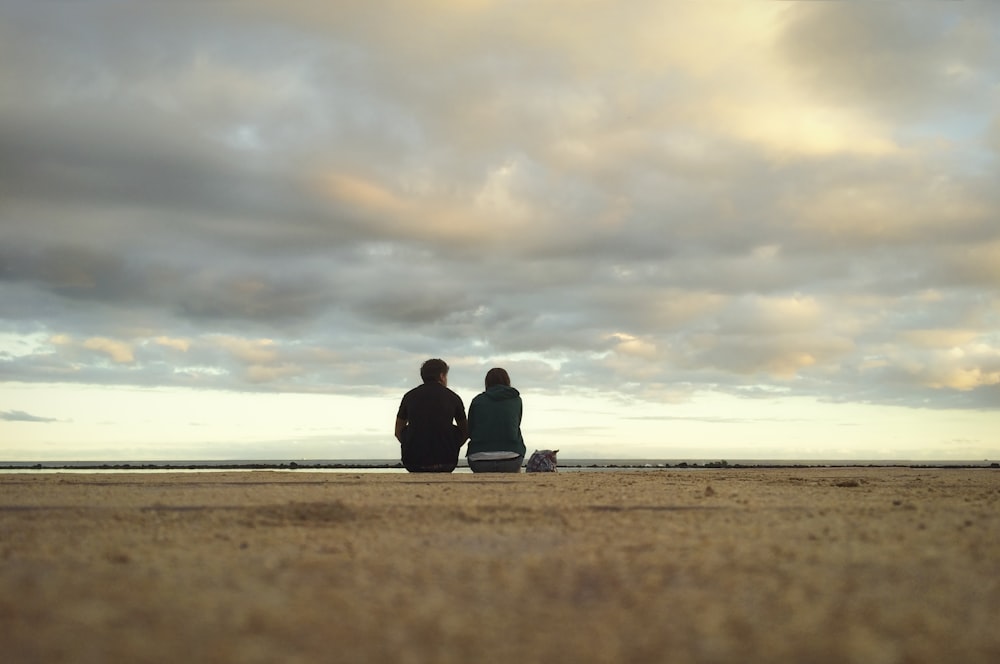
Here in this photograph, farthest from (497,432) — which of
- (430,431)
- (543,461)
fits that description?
(543,461)

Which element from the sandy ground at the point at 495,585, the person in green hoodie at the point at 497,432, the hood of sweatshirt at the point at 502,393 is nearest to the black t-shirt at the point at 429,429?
the person in green hoodie at the point at 497,432

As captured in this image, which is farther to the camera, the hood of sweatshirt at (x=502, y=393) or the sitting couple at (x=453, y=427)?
the hood of sweatshirt at (x=502, y=393)

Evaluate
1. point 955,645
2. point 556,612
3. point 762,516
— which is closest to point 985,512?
point 762,516

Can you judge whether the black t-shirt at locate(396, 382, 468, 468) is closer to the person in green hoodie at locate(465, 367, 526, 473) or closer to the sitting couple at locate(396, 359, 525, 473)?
the sitting couple at locate(396, 359, 525, 473)

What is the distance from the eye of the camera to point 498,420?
14102mm

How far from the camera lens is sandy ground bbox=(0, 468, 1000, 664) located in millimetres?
2691

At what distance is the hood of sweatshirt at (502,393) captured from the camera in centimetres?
1412

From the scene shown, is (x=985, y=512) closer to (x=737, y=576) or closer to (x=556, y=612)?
(x=737, y=576)

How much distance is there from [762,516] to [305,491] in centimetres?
426

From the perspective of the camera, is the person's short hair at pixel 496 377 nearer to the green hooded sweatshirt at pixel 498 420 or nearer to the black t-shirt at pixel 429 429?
the green hooded sweatshirt at pixel 498 420

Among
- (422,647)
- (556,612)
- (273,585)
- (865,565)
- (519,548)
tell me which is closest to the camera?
(422,647)

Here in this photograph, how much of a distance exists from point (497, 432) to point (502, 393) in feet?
2.04

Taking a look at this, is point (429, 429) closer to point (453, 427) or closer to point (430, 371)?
point (453, 427)

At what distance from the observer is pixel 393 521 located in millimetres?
5590
